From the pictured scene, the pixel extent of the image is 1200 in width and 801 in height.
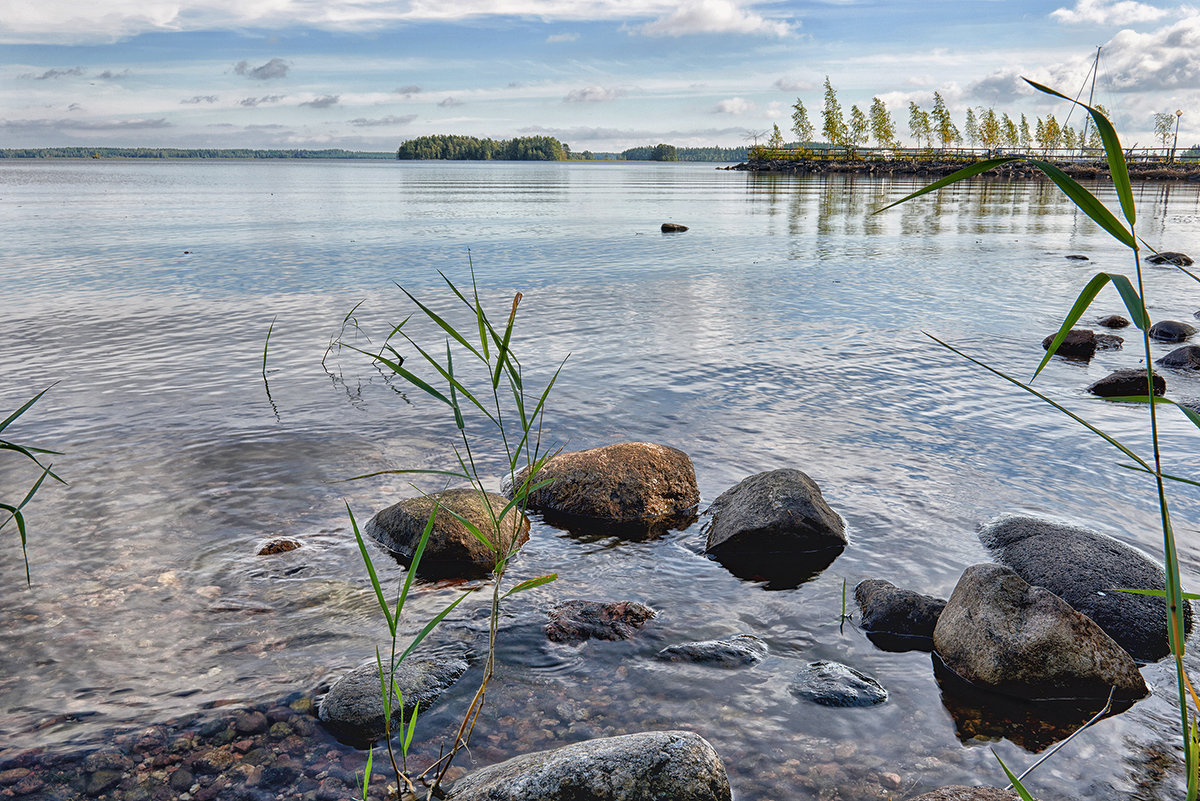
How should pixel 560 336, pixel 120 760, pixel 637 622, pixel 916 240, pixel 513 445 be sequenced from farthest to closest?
pixel 916 240
pixel 560 336
pixel 513 445
pixel 637 622
pixel 120 760

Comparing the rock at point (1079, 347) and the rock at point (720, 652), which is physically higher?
the rock at point (1079, 347)

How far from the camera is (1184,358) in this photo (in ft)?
42.6

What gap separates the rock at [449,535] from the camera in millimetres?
6723

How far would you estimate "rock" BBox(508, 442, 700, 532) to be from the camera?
771 centimetres

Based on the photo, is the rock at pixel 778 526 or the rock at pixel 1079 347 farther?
the rock at pixel 1079 347

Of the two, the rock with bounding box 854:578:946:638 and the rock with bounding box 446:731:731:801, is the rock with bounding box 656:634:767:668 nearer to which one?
the rock with bounding box 854:578:946:638

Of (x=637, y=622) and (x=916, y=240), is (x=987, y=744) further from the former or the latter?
(x=916, y=240)

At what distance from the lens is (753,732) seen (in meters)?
4.59

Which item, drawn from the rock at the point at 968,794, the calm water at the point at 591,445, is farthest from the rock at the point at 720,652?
the rock at the point at 968,794

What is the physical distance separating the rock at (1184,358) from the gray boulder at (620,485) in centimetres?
1033

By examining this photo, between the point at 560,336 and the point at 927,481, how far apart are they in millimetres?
9144

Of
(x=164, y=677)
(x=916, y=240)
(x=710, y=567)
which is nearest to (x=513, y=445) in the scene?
(x=710, y=567)

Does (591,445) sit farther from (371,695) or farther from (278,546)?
(371,695)

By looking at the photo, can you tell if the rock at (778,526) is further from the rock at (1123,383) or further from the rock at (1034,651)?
the rock at (1123,383)
